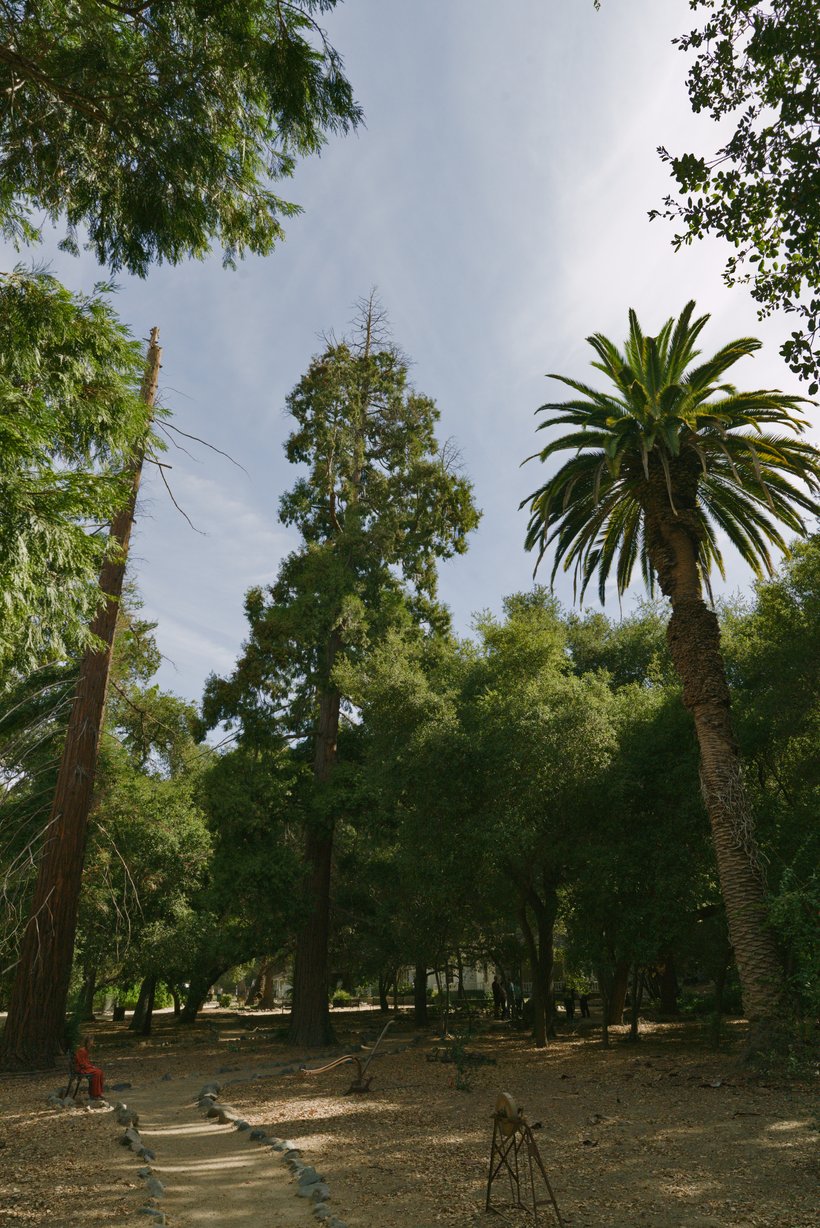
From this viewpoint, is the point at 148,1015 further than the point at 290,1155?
Yes

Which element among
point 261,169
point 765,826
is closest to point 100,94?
point 261,169

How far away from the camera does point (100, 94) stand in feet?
22.0

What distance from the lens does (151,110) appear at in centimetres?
674

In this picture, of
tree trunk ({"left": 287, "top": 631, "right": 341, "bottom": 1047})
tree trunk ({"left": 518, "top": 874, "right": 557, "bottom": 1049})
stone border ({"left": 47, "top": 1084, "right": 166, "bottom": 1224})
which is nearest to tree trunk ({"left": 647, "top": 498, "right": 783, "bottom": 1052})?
tree trunk ({"left": 518, "top": 874, "right": 557, "bottom": 1049})

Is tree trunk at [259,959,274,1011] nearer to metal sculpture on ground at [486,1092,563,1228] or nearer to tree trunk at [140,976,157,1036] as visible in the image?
tree trunk at [140,976,157,1036]

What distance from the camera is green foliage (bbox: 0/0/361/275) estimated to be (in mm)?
6508

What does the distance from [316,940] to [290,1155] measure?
12.6 metres

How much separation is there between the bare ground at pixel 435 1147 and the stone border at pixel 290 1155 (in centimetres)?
12

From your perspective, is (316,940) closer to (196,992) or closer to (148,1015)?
(148,1015)

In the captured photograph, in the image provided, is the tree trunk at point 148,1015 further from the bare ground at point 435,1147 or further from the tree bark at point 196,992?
the bare ground at point 435,1147

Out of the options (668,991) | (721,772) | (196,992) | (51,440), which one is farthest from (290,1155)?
(196,992)

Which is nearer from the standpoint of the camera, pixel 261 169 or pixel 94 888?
pixel 261 169

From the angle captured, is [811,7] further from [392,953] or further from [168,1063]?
[392,953]

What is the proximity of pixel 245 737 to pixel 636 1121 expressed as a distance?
1322cm
